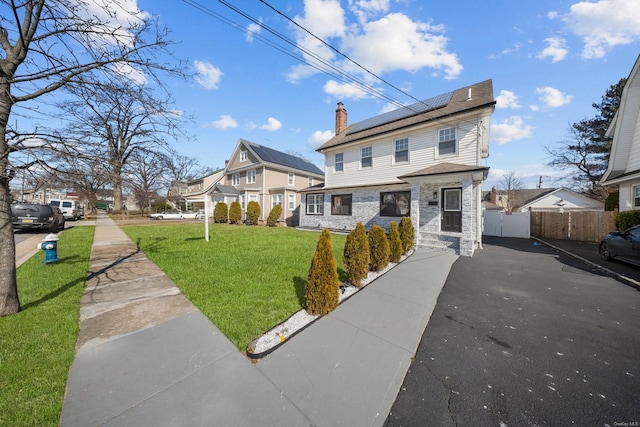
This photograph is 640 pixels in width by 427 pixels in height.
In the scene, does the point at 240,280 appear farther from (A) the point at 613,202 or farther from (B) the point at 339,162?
(A) the point at 613,202

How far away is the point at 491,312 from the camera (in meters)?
4.11

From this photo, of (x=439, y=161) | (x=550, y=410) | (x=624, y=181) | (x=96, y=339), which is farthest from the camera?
(x=439, y=161)

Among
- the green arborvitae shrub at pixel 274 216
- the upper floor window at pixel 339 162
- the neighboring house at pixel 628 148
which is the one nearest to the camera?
the neighboring house at pixel 628 148

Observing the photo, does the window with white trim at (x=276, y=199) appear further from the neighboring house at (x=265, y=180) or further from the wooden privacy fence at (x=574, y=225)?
the wooden privacy fence at (x=574, y=225)

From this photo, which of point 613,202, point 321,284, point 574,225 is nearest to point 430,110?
point 574,225

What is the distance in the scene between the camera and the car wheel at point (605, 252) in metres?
7.61

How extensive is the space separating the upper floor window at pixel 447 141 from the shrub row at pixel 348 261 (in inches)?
186

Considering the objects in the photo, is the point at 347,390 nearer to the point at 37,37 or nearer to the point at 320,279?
the point at 320,279

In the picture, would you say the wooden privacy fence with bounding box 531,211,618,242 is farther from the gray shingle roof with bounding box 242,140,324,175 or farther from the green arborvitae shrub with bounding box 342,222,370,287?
the gray shingle roof with bounding box 242,140,324,175

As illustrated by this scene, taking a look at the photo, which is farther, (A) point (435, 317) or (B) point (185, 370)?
(A) point (435, 317)

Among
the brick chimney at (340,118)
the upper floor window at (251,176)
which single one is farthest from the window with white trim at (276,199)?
the brick chimney at (340,118)

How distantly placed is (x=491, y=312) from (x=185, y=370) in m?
4.85

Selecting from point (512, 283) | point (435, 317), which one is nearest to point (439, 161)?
point (512, 283)

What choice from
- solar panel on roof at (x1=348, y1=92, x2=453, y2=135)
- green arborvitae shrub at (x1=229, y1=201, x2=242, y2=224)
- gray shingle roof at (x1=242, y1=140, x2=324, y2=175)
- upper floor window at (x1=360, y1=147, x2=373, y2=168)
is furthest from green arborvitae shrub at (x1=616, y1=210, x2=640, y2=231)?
green arborvitae shrub at (x1=229, y1=201, x2=242, y2=224)
